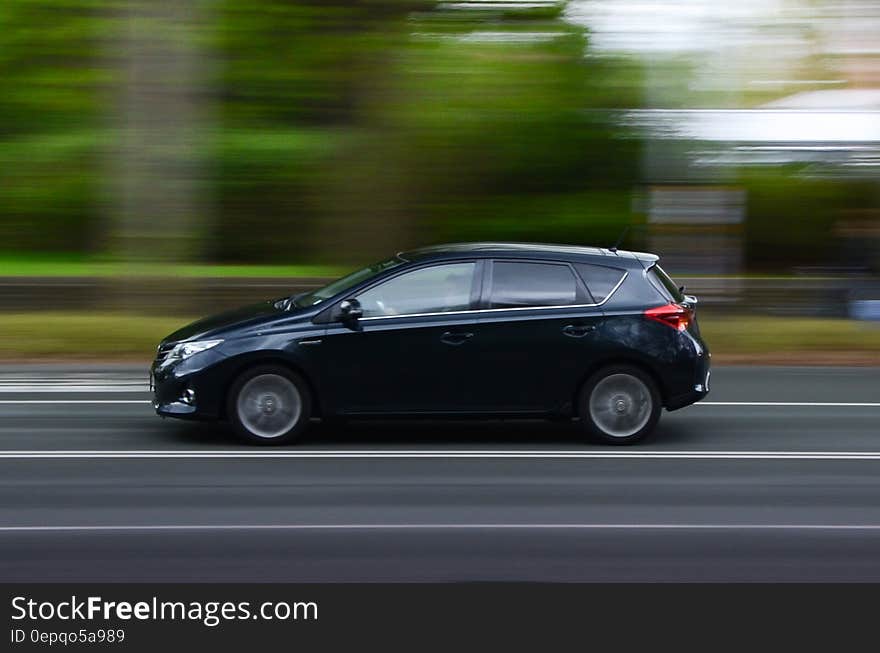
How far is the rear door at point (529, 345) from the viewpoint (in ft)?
31.0

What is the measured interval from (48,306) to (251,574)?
14380 millimetres

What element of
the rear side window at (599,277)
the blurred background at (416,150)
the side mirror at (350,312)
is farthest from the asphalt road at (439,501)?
the blurred background at (416,150)

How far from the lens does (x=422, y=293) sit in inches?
373

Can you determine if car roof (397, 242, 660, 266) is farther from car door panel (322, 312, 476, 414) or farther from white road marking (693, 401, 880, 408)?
white road marking (693, 401, 880, 408)

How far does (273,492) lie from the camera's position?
8.14m

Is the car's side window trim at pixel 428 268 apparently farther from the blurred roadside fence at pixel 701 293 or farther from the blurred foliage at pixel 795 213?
the blurred foliage at pixel 795 213

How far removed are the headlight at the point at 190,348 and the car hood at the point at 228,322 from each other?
0.04 meters

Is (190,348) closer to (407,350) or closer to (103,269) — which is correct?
(407,350)

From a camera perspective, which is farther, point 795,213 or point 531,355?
point 795,213

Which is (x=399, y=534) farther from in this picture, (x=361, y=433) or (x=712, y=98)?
(x=712, y=98)

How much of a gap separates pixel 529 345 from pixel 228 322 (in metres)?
2.11

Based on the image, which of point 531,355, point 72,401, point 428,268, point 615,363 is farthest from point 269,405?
point 72,401

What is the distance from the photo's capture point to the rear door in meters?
9.44

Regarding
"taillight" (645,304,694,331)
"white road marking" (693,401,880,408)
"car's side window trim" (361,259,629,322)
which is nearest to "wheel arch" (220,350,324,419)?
"car's side window trim" (361,259,629,322)
